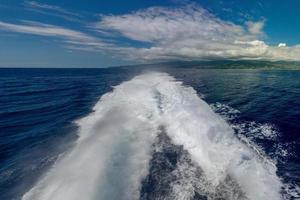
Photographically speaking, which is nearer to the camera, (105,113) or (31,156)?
(31,156)

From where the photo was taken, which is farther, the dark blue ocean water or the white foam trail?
the dark blue ocean water

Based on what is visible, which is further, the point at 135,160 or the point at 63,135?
the point at 63,135

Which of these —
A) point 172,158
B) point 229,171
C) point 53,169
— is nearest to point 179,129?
point 172,158

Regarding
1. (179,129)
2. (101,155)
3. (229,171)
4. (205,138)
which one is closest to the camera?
(229,171)

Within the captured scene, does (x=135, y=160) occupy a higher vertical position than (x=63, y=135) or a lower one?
higher

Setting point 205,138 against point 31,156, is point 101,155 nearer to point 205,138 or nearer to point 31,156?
point 31,156

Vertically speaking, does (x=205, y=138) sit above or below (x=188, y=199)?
above

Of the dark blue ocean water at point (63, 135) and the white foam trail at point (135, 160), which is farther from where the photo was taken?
the dark blue ocean water at point (63, 135)

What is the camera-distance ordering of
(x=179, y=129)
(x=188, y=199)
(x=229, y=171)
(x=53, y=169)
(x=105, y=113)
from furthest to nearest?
(x=105, y=113), (x=179, y=129), (x=53, y=169), (x=229, y=171), (x=188, y=199)
